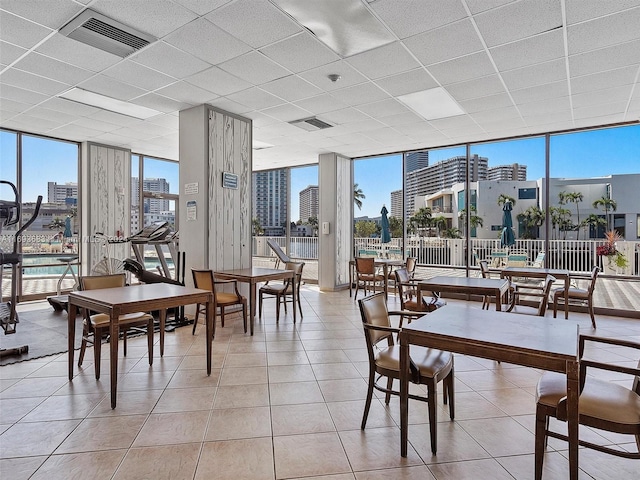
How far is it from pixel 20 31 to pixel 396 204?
747 centimetres

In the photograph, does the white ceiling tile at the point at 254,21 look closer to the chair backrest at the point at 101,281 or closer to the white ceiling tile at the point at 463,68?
the white ceiling tile at the point at 463,68

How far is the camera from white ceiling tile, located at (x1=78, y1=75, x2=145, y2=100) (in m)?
4.45

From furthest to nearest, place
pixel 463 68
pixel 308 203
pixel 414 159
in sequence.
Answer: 1. pixel 308 203
2. pixel 414 159
3. pixel 463 68

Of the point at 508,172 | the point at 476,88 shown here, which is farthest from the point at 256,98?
the point at 508,172

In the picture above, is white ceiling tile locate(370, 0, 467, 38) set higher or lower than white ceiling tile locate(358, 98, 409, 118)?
lower

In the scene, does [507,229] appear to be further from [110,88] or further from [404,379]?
[110,88]

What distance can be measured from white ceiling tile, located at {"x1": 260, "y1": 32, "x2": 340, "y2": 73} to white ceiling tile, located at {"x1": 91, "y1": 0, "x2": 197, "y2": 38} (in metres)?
0.82

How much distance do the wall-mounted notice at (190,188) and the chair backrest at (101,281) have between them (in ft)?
6.42

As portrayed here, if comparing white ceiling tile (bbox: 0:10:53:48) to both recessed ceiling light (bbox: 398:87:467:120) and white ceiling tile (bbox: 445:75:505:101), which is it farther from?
white ceiling tile (bbox: 445:75:505:101)

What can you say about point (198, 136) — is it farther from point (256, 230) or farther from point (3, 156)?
point (256, 230)

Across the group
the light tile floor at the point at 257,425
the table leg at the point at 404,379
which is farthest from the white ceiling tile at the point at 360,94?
the table leg at the point at 404,379

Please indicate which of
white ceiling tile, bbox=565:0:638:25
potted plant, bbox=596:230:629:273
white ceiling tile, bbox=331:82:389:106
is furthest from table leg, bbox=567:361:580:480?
potted plant, bbox=596:230:629:273

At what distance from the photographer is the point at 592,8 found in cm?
300

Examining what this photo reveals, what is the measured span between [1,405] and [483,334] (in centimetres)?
345
